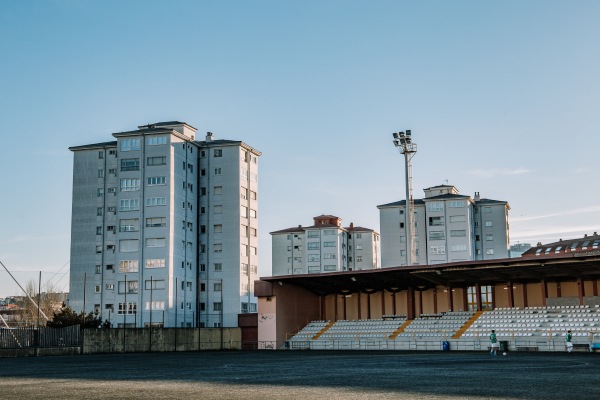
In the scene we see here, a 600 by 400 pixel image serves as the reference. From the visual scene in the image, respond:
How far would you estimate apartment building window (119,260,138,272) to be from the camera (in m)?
90.6

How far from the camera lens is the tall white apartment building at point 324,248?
483 ft

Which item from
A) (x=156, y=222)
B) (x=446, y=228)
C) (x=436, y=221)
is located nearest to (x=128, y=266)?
(x=156, y=222)

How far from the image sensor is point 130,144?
92688mm

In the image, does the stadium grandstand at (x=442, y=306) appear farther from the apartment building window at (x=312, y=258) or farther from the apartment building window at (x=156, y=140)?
the apartment building window at (x=312, y=258)

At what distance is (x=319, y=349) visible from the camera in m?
62.6

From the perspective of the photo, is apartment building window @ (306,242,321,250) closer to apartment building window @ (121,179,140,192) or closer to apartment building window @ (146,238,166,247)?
apartment building window @ (146,238,166,247)

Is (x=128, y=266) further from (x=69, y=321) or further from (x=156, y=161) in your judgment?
(x=69, y=321)

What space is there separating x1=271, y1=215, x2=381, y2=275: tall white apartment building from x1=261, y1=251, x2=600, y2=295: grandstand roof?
74118mm

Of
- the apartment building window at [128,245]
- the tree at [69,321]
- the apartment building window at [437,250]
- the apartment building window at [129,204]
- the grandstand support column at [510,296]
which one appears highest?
the apartment building window at [129,204]

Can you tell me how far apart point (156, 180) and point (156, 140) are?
5.26m

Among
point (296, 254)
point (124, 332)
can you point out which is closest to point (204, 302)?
point (124, 332)

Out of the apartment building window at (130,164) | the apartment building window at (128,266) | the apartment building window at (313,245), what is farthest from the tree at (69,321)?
the apartment building window at (313,245)

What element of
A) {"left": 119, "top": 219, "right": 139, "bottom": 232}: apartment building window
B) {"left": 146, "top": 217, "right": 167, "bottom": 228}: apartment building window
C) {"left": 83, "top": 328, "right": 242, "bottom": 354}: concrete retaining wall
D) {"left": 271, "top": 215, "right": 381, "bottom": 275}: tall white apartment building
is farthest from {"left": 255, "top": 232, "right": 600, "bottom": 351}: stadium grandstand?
{"left": 271, "top": 215, "right": 381, "bottom": 275}: tall white apartment building

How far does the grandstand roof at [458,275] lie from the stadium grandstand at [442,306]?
0.27ft
